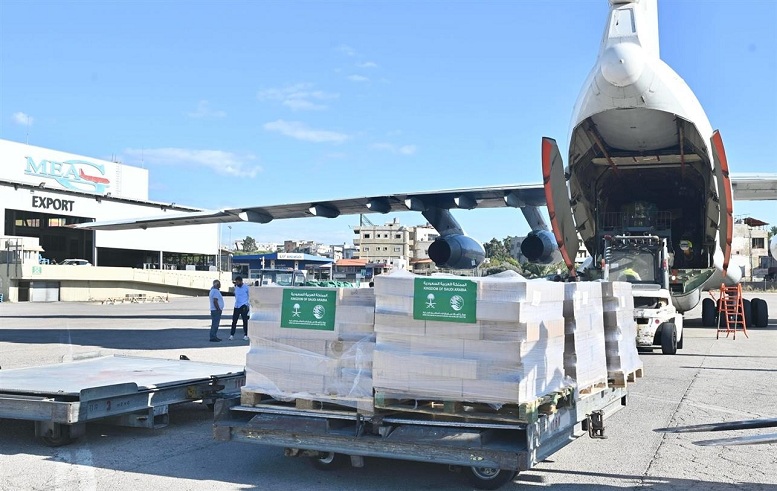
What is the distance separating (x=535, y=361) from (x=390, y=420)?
113 centimetres

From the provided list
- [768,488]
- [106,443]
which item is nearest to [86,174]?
[106,443]

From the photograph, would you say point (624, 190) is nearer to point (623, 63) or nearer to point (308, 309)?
point (623, 63)

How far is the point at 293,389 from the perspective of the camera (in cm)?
572

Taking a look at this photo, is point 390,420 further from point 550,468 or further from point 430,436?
point 550,468

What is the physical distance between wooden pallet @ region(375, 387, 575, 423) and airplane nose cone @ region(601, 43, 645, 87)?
24.7 feet

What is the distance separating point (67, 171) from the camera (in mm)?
54531

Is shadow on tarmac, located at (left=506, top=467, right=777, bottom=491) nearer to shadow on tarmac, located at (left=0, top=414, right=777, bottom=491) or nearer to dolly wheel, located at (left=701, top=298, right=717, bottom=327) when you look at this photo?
shadow on tarmac, located at (left=0, top=414, right=777, bottom=491)

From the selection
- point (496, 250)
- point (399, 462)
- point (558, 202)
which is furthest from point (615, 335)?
point (496, 250)

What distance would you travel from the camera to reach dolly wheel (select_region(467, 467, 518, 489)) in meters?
5.23

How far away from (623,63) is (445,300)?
780cm

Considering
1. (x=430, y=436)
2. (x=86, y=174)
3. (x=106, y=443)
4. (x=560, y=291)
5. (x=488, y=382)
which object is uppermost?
(x=86, y=174)

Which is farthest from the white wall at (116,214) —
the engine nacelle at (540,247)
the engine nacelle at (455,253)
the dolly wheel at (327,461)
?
the dolly wheel at (327,461)

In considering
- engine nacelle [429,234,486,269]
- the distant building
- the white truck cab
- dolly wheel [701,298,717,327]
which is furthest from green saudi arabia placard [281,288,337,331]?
the distant building

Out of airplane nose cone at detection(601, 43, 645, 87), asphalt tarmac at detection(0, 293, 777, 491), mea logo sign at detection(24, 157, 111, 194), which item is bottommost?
asphalt tarmac at detection(0, 293, 777, 491)
